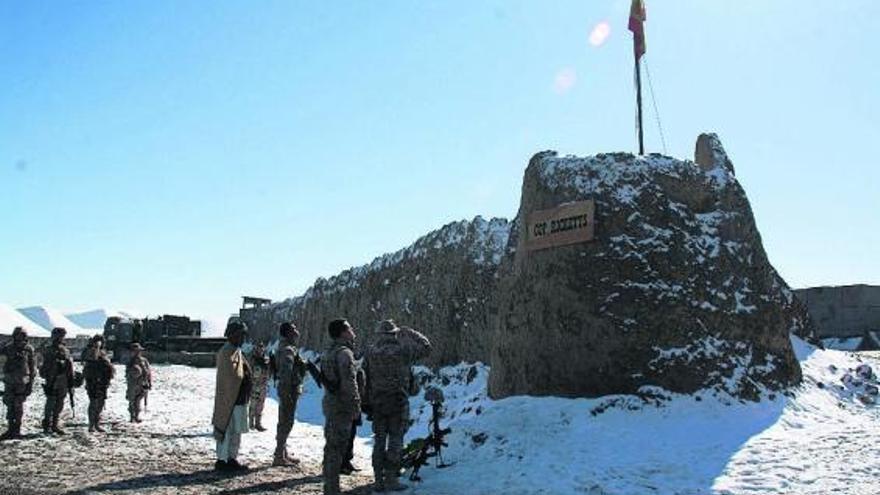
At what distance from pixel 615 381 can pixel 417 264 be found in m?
11.9

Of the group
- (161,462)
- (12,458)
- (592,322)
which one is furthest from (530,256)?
(12,458)

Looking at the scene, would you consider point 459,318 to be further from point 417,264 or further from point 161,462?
point 161,462

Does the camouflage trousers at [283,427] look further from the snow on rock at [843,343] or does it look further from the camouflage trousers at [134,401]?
the snow on rock at [843,343]

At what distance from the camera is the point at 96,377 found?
13.8 meters

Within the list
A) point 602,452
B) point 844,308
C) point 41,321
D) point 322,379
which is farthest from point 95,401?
point 41,321

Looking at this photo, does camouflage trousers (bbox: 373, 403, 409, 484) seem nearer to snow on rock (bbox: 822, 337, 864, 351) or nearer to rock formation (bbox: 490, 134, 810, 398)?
rock formation (bbox: 490, 134, 810, 398)

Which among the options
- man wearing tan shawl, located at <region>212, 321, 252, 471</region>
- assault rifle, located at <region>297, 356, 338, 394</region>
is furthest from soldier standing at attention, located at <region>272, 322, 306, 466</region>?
assault rifle, located at <region>297, 356, 338, 394</region>

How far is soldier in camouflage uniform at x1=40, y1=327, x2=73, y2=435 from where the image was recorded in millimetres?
12773

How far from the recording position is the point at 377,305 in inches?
944

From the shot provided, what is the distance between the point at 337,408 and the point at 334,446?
397mm

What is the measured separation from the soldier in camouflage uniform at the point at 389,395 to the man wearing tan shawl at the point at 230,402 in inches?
83.6

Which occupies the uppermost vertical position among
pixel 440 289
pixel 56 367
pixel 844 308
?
pixel 440 289

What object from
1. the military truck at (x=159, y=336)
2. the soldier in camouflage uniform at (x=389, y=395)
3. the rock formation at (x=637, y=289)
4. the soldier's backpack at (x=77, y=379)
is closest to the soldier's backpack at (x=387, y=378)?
the soldier in camouflage uniform at (x=389, y=395)

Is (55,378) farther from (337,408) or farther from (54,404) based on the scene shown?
(337,408)
